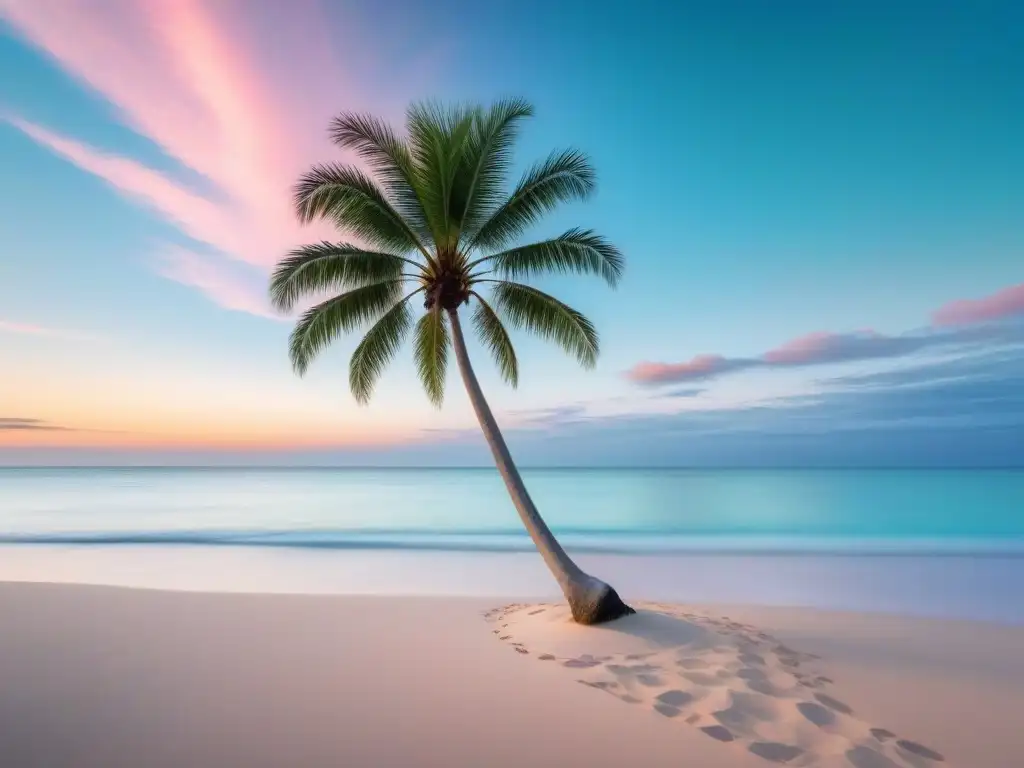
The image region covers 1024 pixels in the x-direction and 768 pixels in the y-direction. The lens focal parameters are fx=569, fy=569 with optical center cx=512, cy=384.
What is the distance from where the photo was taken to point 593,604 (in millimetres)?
7234

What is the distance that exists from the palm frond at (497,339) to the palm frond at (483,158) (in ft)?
5.53

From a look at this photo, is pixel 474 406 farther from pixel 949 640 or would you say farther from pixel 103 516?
pixel 103 516

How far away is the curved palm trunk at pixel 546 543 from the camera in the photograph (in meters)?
7.26

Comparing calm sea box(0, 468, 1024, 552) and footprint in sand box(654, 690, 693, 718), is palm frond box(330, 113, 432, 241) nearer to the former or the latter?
footprint in sand box(654, 690, 693, 718)

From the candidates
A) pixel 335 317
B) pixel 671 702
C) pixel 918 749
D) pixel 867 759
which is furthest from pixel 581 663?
pixel 335 317

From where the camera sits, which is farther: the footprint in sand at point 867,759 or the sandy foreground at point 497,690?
the sandy foreground at point 497,690

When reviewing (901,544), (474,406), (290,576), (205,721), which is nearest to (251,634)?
(205,721)

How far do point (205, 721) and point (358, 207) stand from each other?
694 cm

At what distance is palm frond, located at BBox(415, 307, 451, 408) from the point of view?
10.0m

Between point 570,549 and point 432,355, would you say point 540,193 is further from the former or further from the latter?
point 570,549

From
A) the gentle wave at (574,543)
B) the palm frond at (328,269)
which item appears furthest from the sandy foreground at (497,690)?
the gentle wave at (574,543)

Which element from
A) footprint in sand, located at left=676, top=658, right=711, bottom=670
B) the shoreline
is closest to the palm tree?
footprint in sand, located at left=676, top=658, right=711, bottom=670

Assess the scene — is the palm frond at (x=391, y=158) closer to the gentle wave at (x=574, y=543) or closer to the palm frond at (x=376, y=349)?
the palm frond at (x=376, y=349)

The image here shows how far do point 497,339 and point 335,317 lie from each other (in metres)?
2.86
